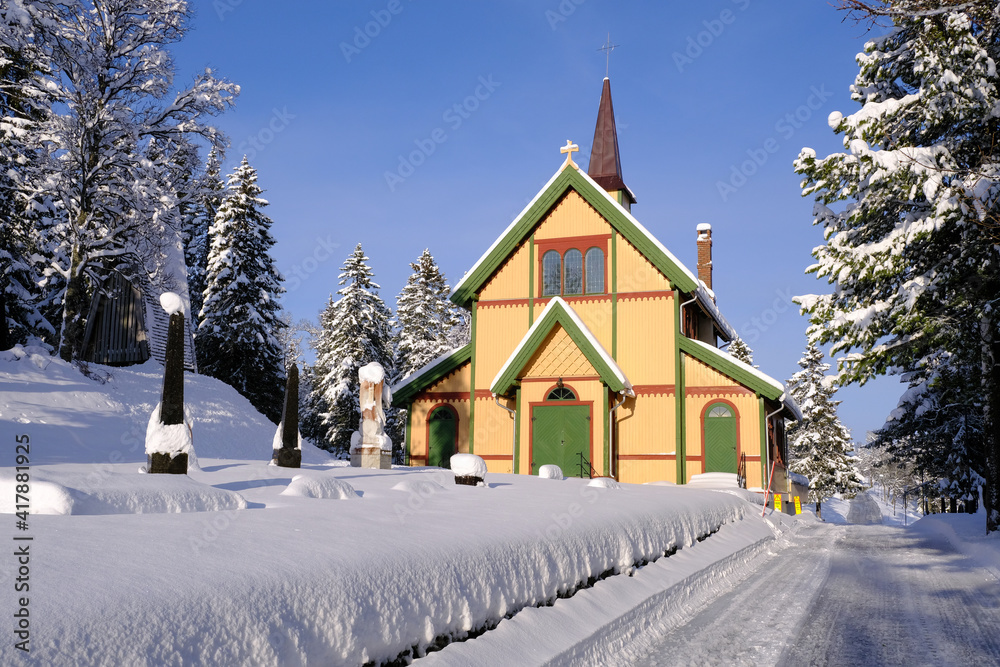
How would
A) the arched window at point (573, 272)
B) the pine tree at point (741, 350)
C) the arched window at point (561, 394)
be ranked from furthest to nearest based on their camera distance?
the pine tree at point (741, 350) → the arched window at point (573, 272) → the arched window at point (561, 394)

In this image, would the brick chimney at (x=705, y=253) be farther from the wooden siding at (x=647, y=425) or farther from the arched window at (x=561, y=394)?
the arched window at (x=561, y=394)

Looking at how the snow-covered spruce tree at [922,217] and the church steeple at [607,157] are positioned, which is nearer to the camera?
the snow-covered spruce tree at [922,217]

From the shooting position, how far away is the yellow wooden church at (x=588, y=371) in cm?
2061

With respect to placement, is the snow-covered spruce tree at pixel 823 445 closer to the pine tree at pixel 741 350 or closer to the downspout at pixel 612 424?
the pine tree at pixel 741 350

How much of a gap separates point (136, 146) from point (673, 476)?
17376 mm

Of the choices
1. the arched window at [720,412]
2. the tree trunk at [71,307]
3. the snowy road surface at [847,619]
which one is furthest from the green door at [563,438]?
the tree trunk at [71,307]

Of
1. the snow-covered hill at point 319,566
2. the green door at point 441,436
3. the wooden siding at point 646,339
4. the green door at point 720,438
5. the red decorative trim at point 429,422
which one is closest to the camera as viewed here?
the snow-covered hill at point 319,566

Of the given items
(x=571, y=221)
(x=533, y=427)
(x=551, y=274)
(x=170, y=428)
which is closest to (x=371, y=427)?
(x=170, y=428)

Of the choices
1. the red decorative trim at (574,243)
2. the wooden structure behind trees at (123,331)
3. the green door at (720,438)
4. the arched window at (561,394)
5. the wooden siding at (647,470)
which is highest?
the red decorative trim at (574,243)

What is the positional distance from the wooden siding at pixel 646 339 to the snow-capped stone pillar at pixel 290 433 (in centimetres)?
1192

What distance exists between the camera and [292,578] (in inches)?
151

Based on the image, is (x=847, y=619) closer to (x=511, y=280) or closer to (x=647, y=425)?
(x=647, y=425)

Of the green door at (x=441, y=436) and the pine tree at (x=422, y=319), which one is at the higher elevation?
the pine tree at (x=422, y=319)

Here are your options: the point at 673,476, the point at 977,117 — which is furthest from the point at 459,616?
the point at 673,476
